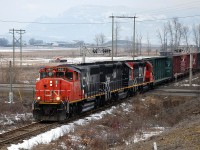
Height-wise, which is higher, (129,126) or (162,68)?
(162,68)

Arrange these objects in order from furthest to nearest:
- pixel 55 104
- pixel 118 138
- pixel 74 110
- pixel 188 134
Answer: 1. pixel 74 110
2. pixel 55 104
3. pixel 118 138
4. pixel 188 134

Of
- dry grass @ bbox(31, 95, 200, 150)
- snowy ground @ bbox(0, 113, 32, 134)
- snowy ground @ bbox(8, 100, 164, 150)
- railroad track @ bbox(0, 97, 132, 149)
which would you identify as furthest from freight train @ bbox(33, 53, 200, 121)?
dry grass @ bbox(31, 95, 200, 150)

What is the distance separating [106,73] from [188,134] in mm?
17072

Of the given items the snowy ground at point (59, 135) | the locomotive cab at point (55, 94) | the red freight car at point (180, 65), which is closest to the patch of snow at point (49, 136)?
the snowy ground at point (59, 135)

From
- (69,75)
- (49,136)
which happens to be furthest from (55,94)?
(49,136)

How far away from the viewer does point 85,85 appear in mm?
27031

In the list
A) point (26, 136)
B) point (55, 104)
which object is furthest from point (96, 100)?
point (26, 136)

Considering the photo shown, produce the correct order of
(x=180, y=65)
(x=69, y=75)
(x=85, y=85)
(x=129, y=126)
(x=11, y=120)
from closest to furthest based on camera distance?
(x=129, y=126)
(x=69, y=75)
(x=11, y=120)
(x=85, y=85)
(x=180, y=65)

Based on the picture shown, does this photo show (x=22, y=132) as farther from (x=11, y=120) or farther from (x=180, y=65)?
(x=180, y=65)

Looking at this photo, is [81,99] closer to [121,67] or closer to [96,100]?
[96,100]

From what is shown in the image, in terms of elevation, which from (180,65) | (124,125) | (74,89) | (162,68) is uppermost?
(180,65)

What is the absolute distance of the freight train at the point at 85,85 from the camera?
2417cm

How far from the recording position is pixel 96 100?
30172mm

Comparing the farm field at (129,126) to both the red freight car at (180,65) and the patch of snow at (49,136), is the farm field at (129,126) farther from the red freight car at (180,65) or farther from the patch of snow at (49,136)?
the red freight car at (180,65)
